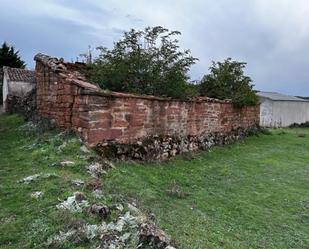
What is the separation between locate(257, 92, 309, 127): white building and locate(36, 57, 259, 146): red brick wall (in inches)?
825

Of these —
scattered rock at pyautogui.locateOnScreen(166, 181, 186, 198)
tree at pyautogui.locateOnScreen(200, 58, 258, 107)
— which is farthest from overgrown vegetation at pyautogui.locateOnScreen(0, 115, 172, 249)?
tree at pyautogui.locateOnScreen(200, 58, 258, 107)

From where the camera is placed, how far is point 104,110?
782 centimetres

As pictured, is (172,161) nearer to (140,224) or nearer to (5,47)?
(140,224)

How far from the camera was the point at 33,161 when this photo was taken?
6.64 metres

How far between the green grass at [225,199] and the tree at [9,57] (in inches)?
1008

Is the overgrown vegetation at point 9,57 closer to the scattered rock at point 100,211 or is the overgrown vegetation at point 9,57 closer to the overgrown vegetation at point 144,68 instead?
the overgrown vegetation at point 144,68

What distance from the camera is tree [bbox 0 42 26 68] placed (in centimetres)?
3254

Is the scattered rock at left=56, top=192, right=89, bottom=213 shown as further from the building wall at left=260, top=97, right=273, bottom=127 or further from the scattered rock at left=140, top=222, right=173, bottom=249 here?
the building wall at left=260, top=97, right=273, bottom=127

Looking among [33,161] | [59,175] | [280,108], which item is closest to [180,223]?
[59,175]

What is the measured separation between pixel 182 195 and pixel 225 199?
0.79 m

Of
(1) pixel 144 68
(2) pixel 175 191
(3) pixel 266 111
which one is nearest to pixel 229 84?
(1) pixel 144 68

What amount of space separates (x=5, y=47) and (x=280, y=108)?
2263cm

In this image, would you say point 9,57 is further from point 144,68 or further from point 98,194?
point 98,194

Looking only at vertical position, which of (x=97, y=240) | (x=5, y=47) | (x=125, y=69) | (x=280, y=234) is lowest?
(x=280, y=234)
